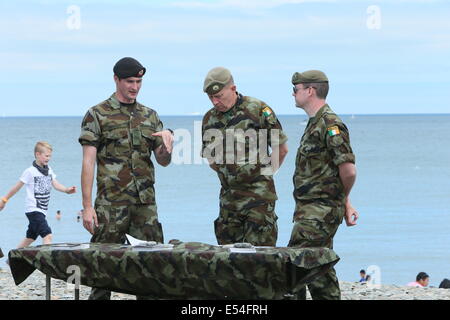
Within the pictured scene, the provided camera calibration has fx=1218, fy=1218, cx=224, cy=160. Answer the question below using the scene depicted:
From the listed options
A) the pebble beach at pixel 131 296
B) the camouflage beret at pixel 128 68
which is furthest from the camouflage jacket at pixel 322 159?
the pebble beach at pixel 131 296

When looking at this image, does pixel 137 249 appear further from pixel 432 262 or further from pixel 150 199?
pixel 432 262

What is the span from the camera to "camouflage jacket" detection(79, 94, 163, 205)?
1029cm

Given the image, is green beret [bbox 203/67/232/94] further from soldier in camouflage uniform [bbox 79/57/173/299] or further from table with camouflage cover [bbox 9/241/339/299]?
table with camouflage cover [bbox 9/241/339/299]

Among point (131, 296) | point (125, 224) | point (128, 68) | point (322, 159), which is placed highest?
point (128, 68)

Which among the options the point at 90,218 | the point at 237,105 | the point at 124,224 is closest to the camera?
the point at 90,218

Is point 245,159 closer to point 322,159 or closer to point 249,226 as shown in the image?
point 249,226

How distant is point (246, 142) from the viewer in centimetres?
1037

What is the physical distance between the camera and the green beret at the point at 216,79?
33.2 ft

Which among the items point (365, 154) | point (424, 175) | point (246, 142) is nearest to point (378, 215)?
point (424, 175)

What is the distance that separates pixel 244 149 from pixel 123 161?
3.38 feet

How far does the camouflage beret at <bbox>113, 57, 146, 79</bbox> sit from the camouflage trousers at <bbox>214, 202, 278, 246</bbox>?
1354mm

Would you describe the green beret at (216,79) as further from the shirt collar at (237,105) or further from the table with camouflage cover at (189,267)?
the table with camouflage cover at (189,267)

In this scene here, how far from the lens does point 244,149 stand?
10.3 meters

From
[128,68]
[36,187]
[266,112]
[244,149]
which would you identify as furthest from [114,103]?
[36,187]
